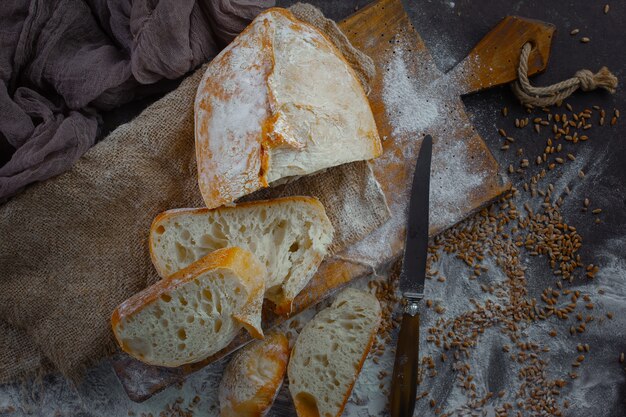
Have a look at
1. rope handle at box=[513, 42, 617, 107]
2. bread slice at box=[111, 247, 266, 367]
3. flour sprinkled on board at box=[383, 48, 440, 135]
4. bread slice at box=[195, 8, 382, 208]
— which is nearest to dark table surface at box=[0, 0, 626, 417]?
rope handle at box=[513, 42, 617, 107]

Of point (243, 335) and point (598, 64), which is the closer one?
point (243, 335)

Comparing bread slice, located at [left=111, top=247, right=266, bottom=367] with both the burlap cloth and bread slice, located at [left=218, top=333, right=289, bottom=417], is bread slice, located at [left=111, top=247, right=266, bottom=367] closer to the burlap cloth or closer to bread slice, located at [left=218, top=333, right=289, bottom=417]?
bread slice, located at [left=218, top=333, right=289, bottom=417]

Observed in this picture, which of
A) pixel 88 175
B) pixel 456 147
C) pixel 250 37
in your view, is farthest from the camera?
pixel 456 147

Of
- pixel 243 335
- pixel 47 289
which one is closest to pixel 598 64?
pixel 243 335

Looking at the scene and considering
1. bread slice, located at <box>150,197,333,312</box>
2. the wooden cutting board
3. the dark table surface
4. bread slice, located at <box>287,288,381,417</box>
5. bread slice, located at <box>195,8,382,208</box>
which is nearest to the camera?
bread slice, located at <box>195,8,382,208</box>

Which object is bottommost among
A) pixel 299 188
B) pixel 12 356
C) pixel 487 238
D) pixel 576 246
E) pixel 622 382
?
pixel 622 382

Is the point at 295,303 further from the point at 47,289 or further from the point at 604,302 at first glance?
the point at 604,302

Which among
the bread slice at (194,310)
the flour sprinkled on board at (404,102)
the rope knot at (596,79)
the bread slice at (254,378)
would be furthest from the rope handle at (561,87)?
the bread slice at (254,378)
